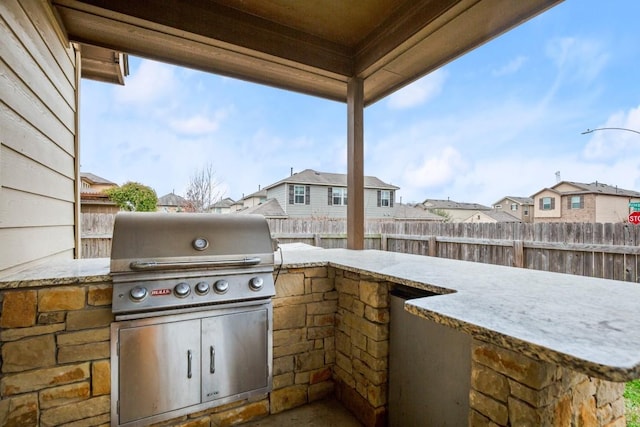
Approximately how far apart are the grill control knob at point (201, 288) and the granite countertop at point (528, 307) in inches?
18.4

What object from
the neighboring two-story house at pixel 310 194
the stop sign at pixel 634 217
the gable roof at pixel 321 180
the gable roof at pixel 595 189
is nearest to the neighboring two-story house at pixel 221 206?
the neighboring two-story house at pixel 310 194

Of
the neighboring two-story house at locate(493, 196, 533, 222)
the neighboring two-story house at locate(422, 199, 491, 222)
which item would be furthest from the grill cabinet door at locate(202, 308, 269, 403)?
the neighboring two-story house at locate(422, 199, 491, 222)

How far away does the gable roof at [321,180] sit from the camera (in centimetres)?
964

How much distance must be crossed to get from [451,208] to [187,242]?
50.6 ft

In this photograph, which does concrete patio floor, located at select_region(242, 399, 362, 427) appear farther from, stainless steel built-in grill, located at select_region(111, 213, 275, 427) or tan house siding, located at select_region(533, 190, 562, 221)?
tan house siding, located at select_region(533, 190, 562, 221)

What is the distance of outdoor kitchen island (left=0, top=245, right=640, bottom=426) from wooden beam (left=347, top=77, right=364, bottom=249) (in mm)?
761

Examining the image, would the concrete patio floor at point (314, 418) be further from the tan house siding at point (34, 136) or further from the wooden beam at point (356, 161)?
the tan house siding at point (34, 136)

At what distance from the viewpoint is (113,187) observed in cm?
382

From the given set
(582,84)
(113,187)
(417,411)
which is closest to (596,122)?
(582,84)

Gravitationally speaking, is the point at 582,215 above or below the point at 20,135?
below

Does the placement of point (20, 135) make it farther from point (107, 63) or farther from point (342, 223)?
point (342, 223)

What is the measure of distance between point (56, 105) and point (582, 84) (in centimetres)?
812

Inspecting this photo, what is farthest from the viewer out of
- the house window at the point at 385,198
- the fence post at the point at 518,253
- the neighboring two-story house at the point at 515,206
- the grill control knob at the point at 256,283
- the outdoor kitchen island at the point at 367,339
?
the house window at the point at 385,198

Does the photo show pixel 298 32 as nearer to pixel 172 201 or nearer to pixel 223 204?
pixel 172 201
